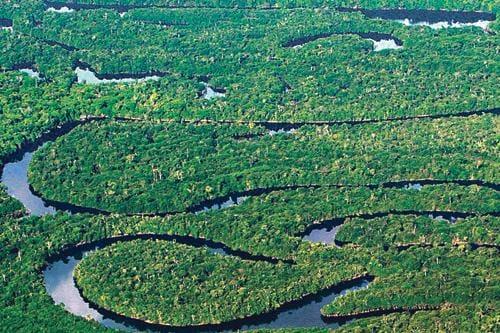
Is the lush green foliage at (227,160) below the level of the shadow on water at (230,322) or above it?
above

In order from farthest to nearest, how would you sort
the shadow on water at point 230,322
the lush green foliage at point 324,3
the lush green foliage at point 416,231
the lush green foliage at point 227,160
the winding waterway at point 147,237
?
the lush green foliage at point 324,3
the lush green foliage at point 227,160
the lush green foliage at point 416,231
the winding waterway at point 147,237
the shadow on water at point 230,322

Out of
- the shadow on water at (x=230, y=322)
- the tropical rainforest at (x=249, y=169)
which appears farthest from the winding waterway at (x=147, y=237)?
the tropical rainforest at (x=249, y=169)

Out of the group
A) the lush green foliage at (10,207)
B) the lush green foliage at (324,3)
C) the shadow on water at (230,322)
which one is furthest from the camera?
the lush green foliage at (324,3)

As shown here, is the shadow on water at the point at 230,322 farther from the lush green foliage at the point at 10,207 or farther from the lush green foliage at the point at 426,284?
the lush green foliage at the point at 10,207

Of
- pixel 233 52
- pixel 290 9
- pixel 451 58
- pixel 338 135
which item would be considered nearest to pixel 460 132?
pixel 338 135

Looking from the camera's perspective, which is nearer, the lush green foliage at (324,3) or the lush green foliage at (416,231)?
the lush green foliage at (416,231)

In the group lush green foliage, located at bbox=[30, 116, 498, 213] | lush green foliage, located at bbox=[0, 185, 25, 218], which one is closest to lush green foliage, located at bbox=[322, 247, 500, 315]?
lush green foliage, located at bbox=[30, 116, 498, 213]

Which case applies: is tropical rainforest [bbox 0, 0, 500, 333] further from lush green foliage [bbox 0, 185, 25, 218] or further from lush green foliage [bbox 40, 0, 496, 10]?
lush green foliage [bbox 40, 0, 496, 10]

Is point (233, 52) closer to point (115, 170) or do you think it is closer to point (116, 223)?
point (115, 170)

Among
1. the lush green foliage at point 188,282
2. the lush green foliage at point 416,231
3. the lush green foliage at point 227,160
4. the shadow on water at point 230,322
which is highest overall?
Result: the lush green foliage at point 227,160
